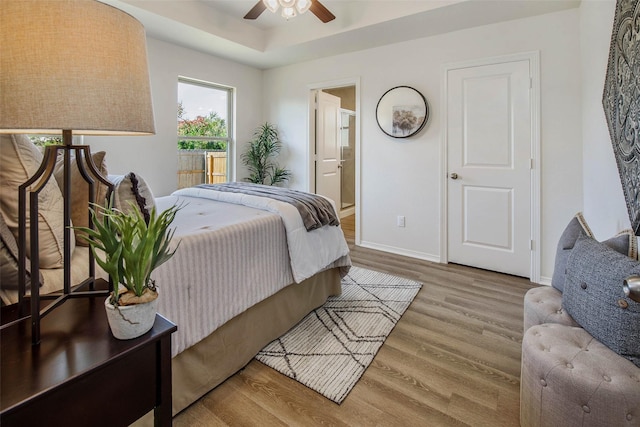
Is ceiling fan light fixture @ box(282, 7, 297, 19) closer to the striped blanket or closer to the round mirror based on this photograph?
the striped blanket

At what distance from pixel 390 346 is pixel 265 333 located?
0.76 metres

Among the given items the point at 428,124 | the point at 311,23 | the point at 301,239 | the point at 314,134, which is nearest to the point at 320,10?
the point at 311,23

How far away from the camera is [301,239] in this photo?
6.85 feet

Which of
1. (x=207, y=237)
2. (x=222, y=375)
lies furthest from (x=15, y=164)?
(x=222, y=375)

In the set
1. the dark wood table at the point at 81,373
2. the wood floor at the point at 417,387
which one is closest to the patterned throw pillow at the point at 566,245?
the wood floor at the point at 417,387

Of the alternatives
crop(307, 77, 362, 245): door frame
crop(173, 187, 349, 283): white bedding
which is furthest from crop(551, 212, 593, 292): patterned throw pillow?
crop(307, 77, 362, 245): door frame

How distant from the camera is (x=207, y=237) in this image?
156 centimetres

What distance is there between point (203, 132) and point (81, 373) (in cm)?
401

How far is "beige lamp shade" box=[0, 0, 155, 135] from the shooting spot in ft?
2.21

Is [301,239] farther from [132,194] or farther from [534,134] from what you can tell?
[534,134]

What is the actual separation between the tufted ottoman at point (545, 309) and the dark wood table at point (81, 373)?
1.56 metres

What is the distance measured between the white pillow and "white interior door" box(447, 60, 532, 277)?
3.27 meters

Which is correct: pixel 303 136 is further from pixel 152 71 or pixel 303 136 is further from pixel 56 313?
pixel 56 313

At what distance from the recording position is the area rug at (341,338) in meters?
1.72
